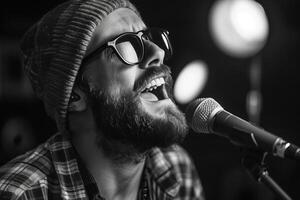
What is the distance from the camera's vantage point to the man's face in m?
2.47

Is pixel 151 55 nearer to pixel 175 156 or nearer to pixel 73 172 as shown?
pixel 73 172

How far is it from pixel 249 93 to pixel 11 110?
200cm

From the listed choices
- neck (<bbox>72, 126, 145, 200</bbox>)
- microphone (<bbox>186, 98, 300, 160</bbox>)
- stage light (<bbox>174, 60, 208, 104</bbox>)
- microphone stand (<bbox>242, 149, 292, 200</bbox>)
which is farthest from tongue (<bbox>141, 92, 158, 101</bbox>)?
stage light (<bbox>174, 60, 208, 104</bbox>)

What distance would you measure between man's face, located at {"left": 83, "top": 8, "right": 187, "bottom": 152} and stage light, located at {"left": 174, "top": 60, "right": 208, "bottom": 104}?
144 centimetres

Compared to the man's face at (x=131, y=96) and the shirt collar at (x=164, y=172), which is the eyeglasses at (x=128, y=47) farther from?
the shirt collar at (x=164, y=172)

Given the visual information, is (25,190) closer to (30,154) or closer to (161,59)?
(30,154)

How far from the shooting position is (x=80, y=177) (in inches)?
101

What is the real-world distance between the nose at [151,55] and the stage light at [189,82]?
145 centimetres

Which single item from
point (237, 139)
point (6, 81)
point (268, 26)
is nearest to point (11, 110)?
point (6, 81)

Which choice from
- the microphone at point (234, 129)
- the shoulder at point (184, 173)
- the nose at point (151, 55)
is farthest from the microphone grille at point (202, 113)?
the shoulder at point (184, 173)

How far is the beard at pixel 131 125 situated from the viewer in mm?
2463

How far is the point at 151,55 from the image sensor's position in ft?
8.30

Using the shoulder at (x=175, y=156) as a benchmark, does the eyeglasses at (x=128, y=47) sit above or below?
above

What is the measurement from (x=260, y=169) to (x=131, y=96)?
2.83ft
